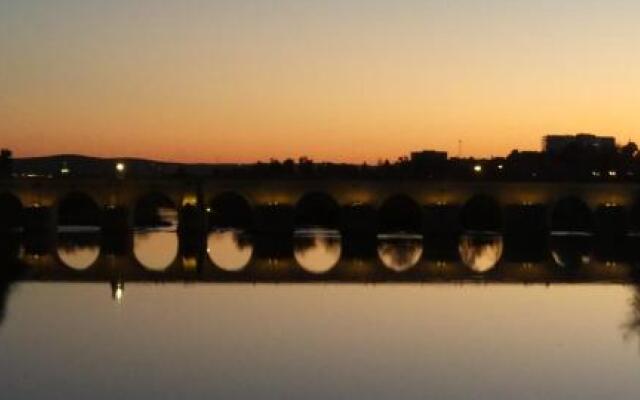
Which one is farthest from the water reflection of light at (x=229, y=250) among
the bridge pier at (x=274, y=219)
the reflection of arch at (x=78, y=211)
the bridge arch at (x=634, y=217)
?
the reflection of arch at (x=78, y=211)

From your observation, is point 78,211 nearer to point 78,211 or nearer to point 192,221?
point 78,211

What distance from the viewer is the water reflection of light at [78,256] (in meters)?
29.6

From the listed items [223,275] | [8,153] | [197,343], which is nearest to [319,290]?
[223,275]

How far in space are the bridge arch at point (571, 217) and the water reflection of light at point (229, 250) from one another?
58.7ft

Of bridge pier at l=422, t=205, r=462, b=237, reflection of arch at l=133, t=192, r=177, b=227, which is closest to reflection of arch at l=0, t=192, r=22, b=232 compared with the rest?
reflection of arch at l=133, t=192, r=177, b=227

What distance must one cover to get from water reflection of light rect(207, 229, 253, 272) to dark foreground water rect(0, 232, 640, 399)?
475mm

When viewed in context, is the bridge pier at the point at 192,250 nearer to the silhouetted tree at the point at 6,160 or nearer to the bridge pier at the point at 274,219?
the bridge pier at the point at 274,219

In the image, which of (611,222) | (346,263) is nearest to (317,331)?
(346,263)

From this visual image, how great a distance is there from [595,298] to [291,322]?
7.47m

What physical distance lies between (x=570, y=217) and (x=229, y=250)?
86.6 ft

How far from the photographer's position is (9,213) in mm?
52562

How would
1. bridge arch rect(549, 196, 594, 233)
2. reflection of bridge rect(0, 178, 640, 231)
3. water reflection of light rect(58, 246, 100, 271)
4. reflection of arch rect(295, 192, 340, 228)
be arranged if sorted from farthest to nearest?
reflection of arch rect(295, 192, 340, 228) < bridge arch rect(549, 196, 594, 233) < reflection of bridge rect(0, 178, 640, 231) < water reflection of light rect(58, 246, 100, 271)

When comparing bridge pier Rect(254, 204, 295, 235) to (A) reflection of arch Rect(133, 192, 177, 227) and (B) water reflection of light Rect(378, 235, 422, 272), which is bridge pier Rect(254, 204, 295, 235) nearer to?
(B) water reflection of light Rect(378, 235, 422, 272)

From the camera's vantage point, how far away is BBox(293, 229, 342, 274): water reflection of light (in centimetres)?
3012
